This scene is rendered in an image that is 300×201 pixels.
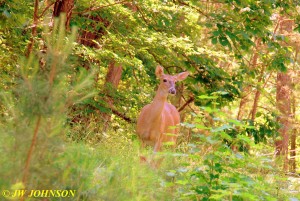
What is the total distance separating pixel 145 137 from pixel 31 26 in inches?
98.4

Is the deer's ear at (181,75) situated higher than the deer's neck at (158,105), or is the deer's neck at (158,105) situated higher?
the deer's ear at (181,75)

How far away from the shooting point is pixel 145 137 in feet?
32.4

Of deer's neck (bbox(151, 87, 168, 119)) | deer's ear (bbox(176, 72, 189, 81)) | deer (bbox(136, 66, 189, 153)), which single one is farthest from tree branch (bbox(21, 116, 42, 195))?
deer's ear (bbox(176, 72, 189, 81))

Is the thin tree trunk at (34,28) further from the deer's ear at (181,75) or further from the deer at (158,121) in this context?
the deer's ear at (181,75)

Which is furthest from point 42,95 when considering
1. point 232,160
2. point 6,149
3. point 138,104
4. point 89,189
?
point 138,104

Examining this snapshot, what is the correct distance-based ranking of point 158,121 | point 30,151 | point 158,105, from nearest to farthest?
1. point 30,151
2. point 158,121
3. point 158,105

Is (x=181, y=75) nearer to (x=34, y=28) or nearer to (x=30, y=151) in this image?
(x=34, y=28)

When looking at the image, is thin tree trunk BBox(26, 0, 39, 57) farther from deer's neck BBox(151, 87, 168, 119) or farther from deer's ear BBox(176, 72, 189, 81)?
deer's ear BBox(176, 72, 189, 81)

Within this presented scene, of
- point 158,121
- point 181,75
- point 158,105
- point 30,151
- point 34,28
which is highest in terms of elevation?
point 34,28

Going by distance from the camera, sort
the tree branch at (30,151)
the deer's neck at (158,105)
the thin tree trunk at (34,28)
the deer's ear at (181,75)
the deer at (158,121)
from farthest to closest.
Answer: the deer's ear at (181,75) → the deer's neck at (158,105) → the deer at (158,121) → the thin tree trunk at (34,28) → the tree branch at (30,151)

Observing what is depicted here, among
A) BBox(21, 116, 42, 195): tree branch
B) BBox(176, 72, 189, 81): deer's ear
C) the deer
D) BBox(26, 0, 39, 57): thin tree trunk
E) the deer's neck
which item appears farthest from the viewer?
BBox(176, 72, 189, 81): deer's ear

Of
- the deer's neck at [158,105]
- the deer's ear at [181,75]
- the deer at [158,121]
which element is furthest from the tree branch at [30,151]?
the deer's ear at [181,75]

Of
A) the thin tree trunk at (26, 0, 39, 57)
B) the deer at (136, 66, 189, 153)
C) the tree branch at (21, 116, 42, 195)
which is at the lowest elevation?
the deer at (136, 66, 189, 153)

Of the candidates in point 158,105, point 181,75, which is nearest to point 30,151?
point 158,105
